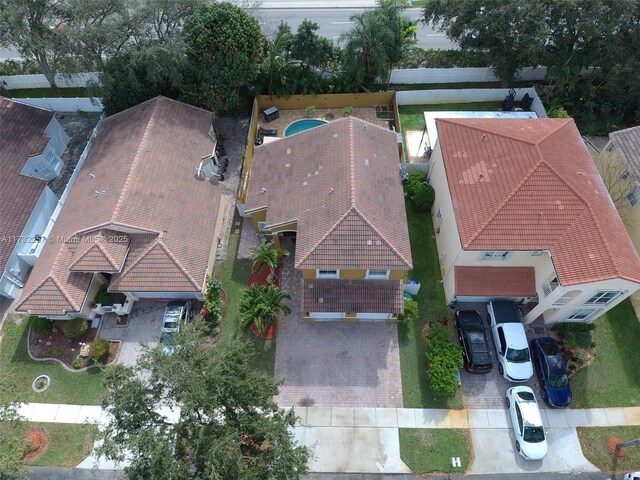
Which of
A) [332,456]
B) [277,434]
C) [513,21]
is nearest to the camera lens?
[277,434]

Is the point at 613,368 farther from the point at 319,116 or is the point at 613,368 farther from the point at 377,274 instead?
the point at 319,116

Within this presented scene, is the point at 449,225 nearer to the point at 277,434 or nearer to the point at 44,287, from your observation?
the point at 277,434

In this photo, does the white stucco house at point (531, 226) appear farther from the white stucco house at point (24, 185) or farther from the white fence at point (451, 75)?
the white stucco house at point (24, 185)

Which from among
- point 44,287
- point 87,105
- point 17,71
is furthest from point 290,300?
point 17,71

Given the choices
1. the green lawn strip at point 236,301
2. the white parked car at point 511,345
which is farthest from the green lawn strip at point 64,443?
the white parked car at point 511,345

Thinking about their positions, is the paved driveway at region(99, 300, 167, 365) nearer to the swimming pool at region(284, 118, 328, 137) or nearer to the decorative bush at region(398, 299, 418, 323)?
the decorative bush at region(398, 299, 418, 323)

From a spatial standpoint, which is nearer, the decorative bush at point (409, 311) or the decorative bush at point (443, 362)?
the decorative bush at point (443, 362)

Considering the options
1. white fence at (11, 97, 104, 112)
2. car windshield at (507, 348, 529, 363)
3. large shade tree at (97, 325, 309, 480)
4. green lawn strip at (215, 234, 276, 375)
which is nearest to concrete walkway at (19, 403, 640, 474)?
car windshield at (507, 348, 529, 363)
